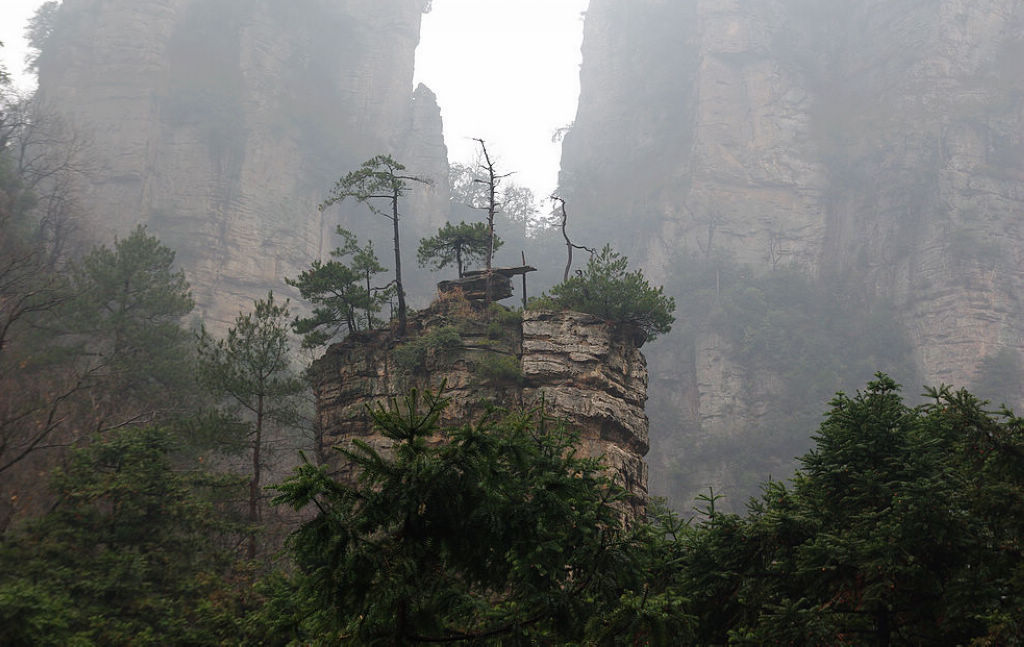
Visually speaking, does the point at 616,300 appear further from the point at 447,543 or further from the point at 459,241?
the point at 447,543

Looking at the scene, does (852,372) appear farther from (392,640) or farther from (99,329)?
(392,640)

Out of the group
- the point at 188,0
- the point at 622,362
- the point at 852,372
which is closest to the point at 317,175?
the point at 188,0

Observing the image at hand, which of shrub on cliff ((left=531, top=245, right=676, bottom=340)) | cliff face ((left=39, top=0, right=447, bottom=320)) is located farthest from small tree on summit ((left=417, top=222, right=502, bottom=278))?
cliff face ((left=39, top=0, right=447, bottom=320))

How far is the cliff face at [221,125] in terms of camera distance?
149 ft

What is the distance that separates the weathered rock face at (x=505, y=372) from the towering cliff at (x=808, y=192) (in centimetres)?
2841

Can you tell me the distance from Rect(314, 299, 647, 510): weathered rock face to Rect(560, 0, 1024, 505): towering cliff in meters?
28.4

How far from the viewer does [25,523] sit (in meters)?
10.8

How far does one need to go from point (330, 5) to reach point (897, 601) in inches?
2552

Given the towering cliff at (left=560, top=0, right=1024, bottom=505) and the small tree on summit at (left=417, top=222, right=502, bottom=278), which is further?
the towering cliff at (left=560, top=0, right=1024, bottom=505)

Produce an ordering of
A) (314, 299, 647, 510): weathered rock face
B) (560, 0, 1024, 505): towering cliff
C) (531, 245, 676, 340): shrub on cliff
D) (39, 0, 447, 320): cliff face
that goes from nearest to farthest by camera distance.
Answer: (314, 299, 647, 510): weathered rock face < (531, 245, 676, 340): shrub on cliff < (39, 0, 447, 320): cliff face < (560, 0, 1024, 505): towering cliff

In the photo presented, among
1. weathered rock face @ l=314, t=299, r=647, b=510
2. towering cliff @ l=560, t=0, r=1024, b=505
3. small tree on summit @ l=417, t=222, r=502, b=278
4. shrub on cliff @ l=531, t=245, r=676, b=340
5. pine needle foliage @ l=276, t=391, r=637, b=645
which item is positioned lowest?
→ pine needle foliage @ l=276, t=391, r=637, b=645

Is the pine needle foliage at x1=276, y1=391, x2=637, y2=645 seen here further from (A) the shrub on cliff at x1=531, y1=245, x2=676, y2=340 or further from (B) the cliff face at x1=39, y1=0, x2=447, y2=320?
(B) the cliff face at x1=39, y1=0, x2=447, y2=320

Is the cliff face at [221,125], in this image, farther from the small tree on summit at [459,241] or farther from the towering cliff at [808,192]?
the small tree on summit at [459,241]

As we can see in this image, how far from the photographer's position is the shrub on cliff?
21156 millimetres
